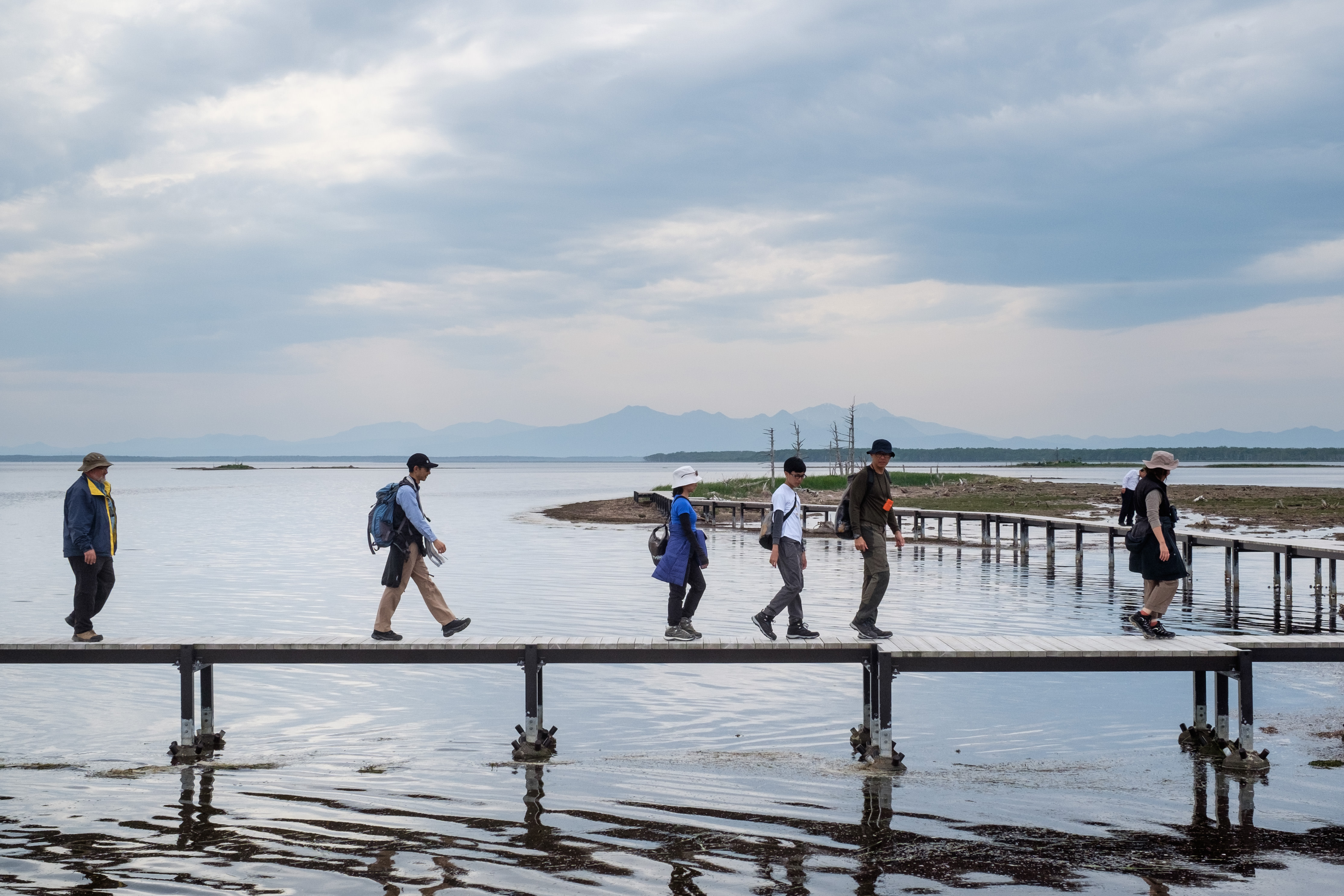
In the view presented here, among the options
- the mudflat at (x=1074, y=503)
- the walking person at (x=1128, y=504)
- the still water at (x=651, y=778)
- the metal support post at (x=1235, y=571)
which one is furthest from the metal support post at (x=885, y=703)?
the mudflat at (x=1074, y=503)

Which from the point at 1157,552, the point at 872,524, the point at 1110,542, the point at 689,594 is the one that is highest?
the point at 872,524

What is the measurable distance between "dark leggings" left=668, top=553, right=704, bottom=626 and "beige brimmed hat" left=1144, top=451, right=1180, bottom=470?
4351mm

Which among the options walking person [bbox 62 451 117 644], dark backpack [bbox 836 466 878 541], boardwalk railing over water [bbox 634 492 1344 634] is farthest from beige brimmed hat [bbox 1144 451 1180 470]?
walking person [bbox 62 451 117 644]

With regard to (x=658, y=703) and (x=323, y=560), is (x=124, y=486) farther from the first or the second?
(x=658, y=703)

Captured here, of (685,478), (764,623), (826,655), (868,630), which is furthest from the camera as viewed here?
(764,623)

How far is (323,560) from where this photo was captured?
32250 millimetres

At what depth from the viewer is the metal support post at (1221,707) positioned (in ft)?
31.9

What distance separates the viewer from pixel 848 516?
11.1 metres

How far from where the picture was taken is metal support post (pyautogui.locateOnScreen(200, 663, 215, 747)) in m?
10.0

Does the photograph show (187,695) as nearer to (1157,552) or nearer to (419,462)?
(419,462)

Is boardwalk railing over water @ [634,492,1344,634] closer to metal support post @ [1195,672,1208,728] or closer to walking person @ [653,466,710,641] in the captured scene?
walking person @ [653,466,710,641]

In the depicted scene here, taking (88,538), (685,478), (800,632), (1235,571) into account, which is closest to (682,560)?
(685,478)

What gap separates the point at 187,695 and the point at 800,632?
5.75 meters

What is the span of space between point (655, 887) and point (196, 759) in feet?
17.8
